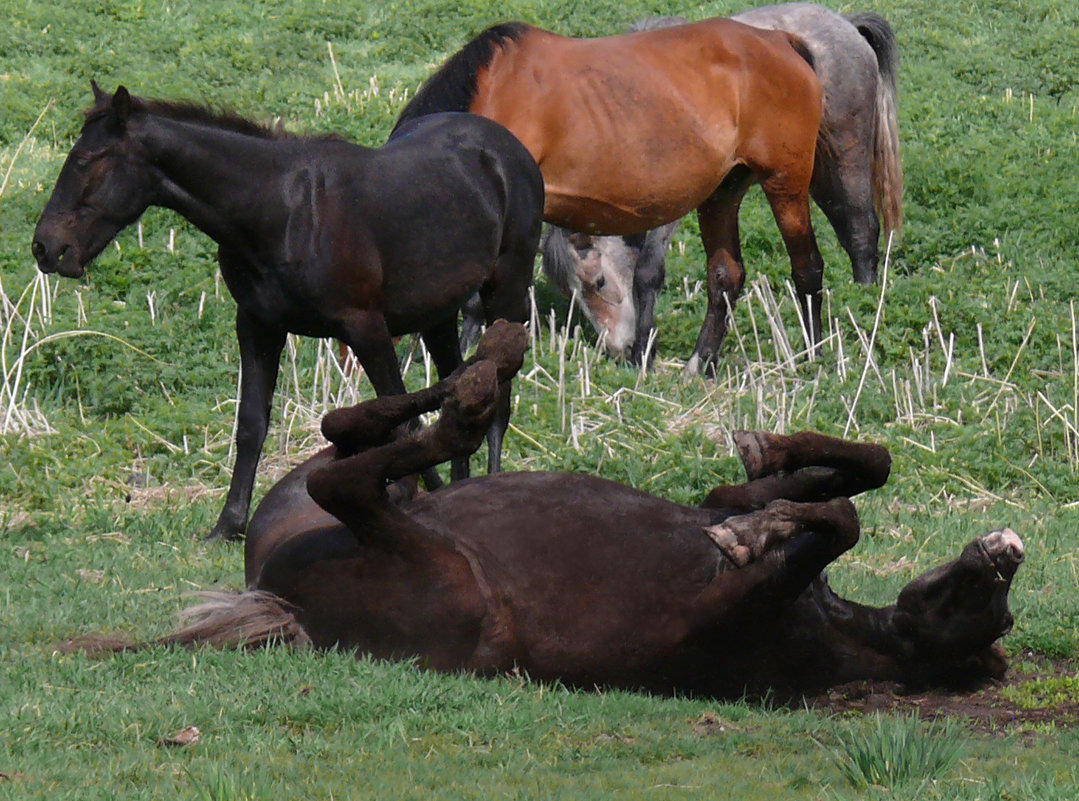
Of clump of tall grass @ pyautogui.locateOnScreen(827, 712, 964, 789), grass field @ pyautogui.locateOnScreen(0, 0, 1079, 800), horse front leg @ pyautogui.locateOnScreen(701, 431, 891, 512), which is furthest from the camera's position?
horse front leg @ pyautogui.locateOnScreen(701, 431, 891, 512)

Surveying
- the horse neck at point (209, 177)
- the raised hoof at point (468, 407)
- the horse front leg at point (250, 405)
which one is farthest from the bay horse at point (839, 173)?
the raised hoof at point (468, 407)

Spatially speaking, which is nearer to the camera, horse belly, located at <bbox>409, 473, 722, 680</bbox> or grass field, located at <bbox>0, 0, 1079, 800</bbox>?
grass field, located at <bbox>0, 0, 1079, 800</bbox>

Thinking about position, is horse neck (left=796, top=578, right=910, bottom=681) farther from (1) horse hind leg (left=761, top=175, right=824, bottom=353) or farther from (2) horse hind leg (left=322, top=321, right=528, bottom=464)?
(1) horse hind leg (left=761, top=175, right=824, bottom=353)

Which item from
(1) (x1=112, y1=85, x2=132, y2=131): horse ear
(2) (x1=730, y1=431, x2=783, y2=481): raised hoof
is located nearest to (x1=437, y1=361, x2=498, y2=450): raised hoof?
(2) (x1=730, y1=431, x2=783, y2=481): raised hoof

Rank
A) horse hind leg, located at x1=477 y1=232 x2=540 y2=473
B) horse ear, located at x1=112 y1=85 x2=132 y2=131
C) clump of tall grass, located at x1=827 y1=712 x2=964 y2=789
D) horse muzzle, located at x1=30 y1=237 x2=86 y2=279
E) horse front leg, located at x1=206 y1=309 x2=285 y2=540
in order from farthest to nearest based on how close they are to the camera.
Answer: horse hind leg, located at x1=477 y1=232 x2=540 y2=473 → horse front leg, located at x1=206 y1=309 x2=285 y2=540 → horse muzzle, located at x1=30 y1=237 x2=86 y2=279 → horse ear, located at x1=112 y1=85 x2=132 y2=131 → clump of tall grass, located at x1=827 y1=712 x2=964 y2=789

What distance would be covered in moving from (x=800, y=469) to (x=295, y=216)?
2.92 meters

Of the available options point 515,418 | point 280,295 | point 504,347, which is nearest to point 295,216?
point 280,295

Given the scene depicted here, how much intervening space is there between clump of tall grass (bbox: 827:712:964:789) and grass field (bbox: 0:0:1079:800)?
0.02 metres

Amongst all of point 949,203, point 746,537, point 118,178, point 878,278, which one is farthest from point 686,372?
point 746,537

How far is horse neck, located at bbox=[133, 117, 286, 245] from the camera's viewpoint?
7109mm

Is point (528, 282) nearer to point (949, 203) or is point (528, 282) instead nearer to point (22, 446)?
point (22, 446)

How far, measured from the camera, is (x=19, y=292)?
1116cm

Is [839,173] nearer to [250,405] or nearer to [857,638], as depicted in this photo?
[250,405]

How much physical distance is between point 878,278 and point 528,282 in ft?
19.4
